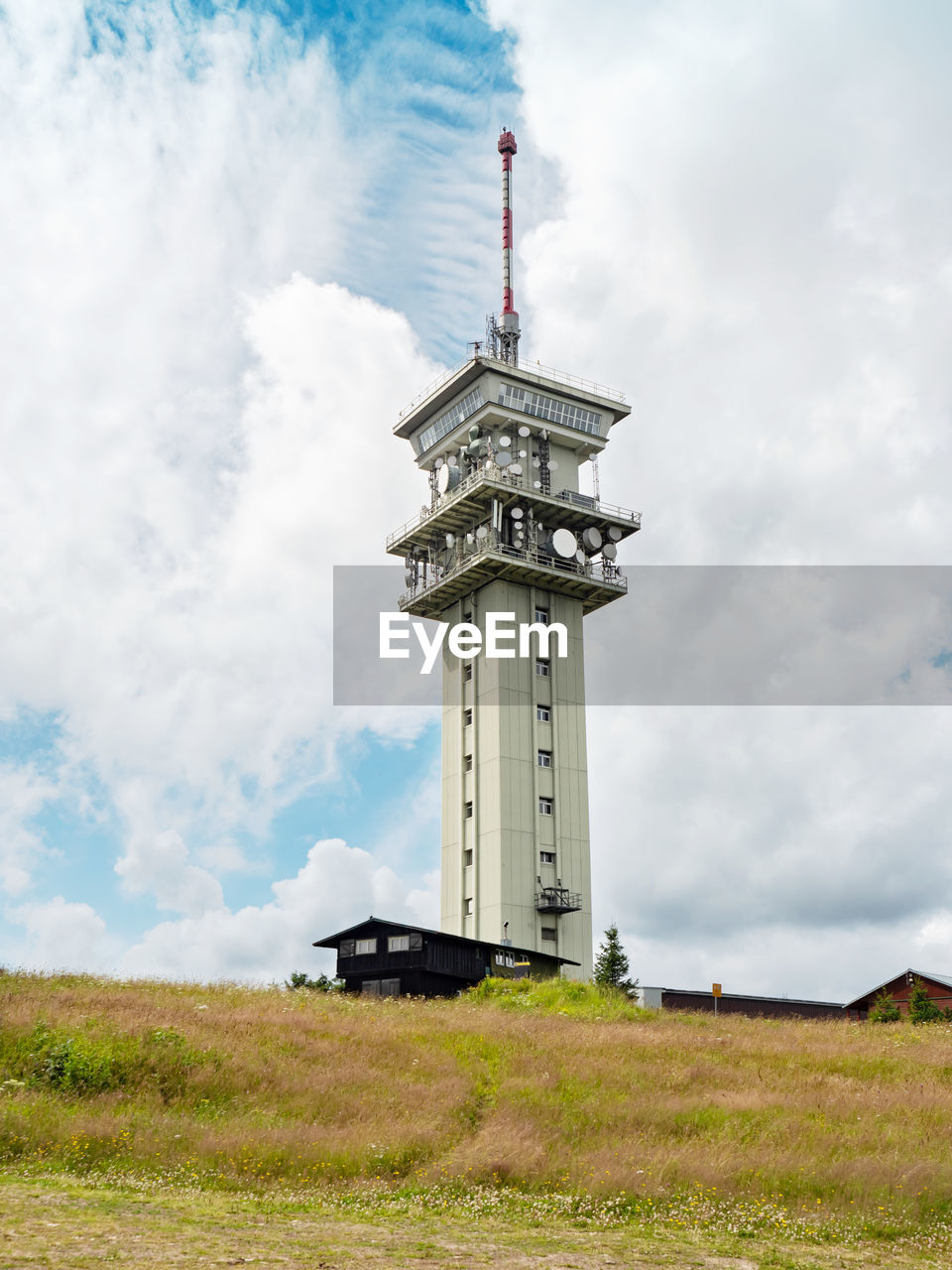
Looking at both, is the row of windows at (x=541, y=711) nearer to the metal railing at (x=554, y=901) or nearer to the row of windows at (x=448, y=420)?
the metal railing at (x=554, y=901)

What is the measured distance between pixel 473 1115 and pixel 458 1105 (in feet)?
1.26

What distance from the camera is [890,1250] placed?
15125 mm

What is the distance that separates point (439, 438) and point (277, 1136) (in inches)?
2005

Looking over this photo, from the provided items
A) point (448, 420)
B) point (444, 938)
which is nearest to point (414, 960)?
point (444, 938)

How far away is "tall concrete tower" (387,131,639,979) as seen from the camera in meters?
55.0

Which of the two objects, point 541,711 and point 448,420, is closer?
point 541,711

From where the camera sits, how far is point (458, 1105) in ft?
68.8

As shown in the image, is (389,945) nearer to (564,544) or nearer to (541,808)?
(541,808)

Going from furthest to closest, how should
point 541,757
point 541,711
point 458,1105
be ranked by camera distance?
point 541,711 → point 541,757 → point 458,1105

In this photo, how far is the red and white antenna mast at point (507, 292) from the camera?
64938 mm

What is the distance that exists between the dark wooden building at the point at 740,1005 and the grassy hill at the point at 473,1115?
26.2 m

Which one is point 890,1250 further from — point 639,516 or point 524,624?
point 639,516

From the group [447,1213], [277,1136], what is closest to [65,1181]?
[277,1136]

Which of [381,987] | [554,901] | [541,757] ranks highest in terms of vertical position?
[541,757]
